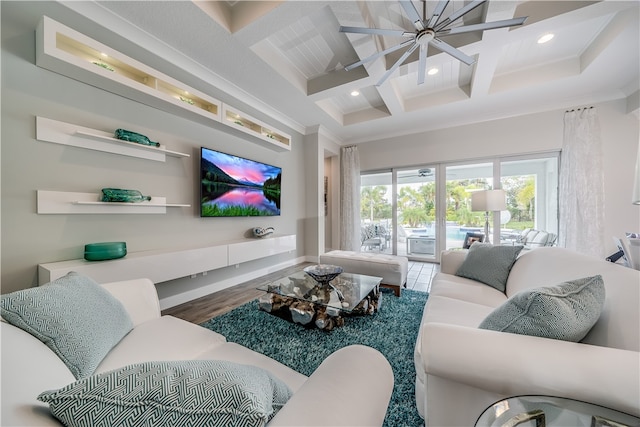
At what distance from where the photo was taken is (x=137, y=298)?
1.28 metres

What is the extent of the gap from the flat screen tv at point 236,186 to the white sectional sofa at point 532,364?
2.64 metres

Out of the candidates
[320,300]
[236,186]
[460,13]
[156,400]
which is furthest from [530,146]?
[156,400]

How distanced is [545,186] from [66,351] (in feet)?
18.3

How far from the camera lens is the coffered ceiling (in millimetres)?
2006

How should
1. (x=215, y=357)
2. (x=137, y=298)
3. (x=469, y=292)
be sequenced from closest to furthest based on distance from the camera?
1. (x=215, y=357)
2. (x=137, y=298)
3. (x=469, y=292)

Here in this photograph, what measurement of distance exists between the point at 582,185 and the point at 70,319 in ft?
17.7

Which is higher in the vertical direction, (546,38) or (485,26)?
(546,38)

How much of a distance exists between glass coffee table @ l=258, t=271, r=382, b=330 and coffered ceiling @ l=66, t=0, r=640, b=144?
2394 millimetres

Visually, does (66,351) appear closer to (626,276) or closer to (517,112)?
(626,276)

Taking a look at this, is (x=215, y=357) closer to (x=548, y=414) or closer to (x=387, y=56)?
(x=548, y=414)

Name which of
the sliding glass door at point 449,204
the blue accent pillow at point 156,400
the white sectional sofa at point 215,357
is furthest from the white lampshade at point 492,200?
the blue accent pillow at point 156,400

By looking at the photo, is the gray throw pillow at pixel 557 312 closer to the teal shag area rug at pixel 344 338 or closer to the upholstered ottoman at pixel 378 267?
the teal shag area rug at pixel 344 338

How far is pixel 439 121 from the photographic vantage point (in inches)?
164

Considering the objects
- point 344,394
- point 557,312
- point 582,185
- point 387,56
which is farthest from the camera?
point 582,185
